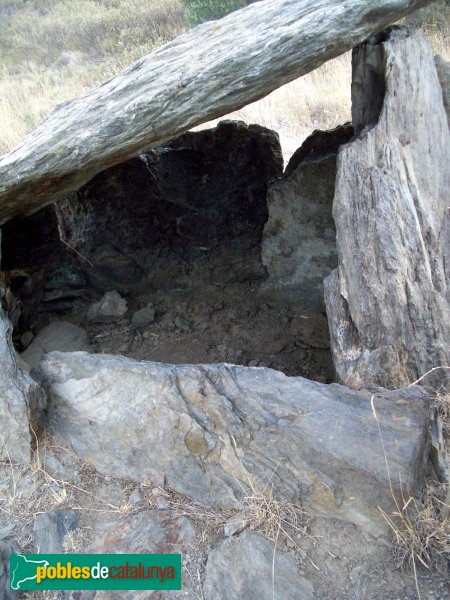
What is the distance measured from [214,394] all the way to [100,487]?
0.70m

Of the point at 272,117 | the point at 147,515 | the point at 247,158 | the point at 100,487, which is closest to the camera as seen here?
the point at 147,515

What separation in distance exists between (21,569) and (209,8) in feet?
37.8

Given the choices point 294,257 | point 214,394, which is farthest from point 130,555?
point 294,257

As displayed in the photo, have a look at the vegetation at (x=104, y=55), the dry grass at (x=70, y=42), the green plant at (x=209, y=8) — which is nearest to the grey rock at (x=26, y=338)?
the vegetation at (x=104, y=55)

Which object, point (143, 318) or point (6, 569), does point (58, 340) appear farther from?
point (6, 569)

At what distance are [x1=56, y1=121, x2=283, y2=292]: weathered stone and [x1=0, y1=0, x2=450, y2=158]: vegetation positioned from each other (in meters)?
2.65

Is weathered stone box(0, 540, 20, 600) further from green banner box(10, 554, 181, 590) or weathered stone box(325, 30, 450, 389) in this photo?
weathered stone box(325, 30, 450, 389)

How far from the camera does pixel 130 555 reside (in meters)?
2.29

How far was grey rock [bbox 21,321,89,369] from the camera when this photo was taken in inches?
153

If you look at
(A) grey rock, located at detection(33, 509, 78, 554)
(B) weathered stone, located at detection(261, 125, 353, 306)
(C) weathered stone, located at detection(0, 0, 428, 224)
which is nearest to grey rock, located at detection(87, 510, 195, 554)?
(A) grey rock, located at detection(33, 509, 78, 554)

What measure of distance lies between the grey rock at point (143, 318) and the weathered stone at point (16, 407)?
5.19 ft

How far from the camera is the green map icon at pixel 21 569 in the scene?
2.22 meters

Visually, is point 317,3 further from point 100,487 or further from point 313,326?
point 100,487

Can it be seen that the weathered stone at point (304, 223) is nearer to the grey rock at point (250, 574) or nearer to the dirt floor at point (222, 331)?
the dirt floor at point (222, 331)
